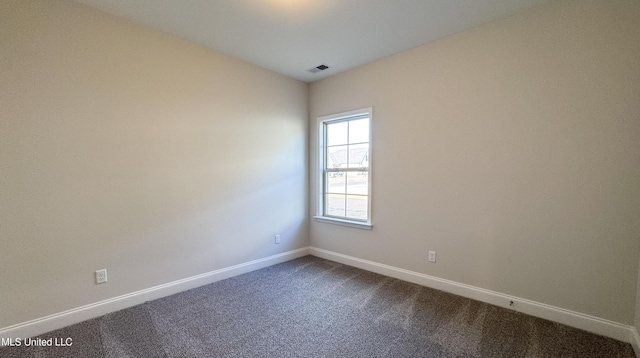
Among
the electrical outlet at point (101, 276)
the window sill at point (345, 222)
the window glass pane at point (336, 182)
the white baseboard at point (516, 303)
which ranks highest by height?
the window glass pane at point (336, 182)

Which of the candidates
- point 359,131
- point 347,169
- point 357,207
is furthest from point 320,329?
point 359,131

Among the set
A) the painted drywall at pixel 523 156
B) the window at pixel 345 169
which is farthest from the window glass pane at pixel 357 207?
the painted drywall at pixel 523 156

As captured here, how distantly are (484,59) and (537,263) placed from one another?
188 centimetres

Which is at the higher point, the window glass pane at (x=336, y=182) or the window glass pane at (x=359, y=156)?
the window glass pane at (x=359, y=156)

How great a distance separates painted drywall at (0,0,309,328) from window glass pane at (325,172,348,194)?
963mm

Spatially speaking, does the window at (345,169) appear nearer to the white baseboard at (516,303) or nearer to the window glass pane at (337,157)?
the window glass pane at (337,157)

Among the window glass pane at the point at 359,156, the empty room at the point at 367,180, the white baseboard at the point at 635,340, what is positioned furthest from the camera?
the window glass pane at the point at 359,156

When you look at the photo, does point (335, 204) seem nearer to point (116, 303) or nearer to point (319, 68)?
point (319, 68)

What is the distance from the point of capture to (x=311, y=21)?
2484mm

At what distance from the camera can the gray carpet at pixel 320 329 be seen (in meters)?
1.86

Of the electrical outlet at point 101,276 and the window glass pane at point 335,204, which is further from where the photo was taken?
the window glass pane at point 335,204

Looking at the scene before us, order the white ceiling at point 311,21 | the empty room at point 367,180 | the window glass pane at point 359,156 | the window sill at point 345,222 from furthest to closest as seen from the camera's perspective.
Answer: the window glass pane at point 359,156 → the window sill at point 345,222 → the white ceiling at point 311,21 → the empty room at point 367,180

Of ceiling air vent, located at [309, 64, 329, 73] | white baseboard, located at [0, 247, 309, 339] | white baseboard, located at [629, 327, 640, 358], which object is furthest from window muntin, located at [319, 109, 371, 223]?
white baseboard, located at [629, 327, 640, 358]

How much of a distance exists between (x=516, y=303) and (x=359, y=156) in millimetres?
2220
